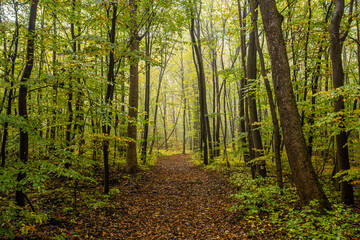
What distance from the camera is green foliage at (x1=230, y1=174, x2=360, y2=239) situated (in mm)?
3674

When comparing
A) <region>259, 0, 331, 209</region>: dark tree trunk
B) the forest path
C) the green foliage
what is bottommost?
the forest path

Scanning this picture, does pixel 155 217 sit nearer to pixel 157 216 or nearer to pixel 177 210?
pixel 157 216

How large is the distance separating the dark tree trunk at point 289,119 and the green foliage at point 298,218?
31 centimetres

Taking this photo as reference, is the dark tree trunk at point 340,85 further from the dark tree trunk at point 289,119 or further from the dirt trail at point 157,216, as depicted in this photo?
the dirt trail at point 157,216

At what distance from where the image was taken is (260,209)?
5363 mm

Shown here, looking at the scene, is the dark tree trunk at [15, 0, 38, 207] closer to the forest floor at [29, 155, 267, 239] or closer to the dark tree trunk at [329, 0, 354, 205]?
the forest floor at [29, 155, 267, 239]

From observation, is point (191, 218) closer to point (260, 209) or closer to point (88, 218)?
point (260, 209)

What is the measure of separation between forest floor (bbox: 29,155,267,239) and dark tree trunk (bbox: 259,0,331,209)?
1.84 meters

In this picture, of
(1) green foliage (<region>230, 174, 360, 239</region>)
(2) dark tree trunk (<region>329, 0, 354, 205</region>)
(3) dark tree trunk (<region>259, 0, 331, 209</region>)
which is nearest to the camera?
(1) green foliage (<region>230, 174, 360, 239</region>)

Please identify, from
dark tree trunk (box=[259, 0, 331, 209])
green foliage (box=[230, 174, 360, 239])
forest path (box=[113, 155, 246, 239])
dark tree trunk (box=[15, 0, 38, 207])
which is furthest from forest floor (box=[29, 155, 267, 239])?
dark tree trunk (box=[259, 0, 331, 209])

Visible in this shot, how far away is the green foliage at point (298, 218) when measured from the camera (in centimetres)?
367

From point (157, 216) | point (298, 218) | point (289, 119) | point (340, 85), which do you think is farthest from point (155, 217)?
point (340, 85)

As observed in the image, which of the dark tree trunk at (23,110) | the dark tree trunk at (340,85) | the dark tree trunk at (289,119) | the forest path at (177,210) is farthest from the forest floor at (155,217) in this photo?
the dark tree trunk at (340,85)

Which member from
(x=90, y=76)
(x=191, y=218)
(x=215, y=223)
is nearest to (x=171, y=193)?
(x=191, y=218)
